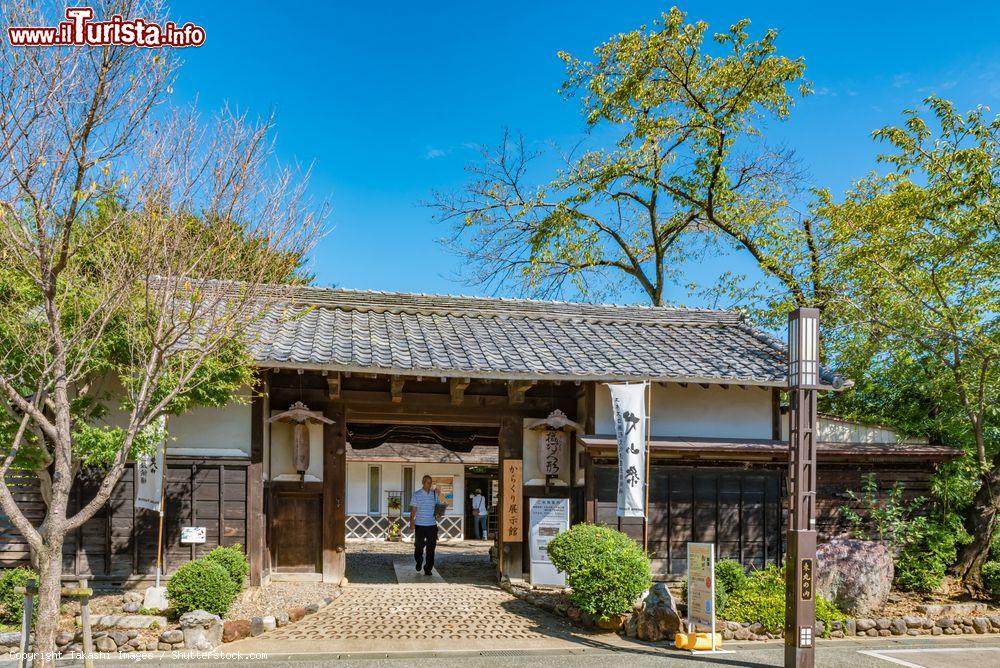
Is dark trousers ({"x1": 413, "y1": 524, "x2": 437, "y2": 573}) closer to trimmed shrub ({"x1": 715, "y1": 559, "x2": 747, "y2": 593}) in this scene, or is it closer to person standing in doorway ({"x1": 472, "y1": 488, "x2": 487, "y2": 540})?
trimmed shrub ({"x1": 715, "y1": 559, "x2": 747, "y2": 593})

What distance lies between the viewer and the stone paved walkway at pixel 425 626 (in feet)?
29.2

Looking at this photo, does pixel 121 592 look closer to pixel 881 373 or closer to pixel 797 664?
pixel 797 664

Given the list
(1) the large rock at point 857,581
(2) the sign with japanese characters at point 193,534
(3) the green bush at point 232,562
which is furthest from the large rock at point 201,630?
(1) the large rock at point 857,581

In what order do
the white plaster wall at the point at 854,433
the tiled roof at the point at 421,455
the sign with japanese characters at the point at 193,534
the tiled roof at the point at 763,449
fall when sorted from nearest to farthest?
the sign with japanese characters at the point at 193,534 < the tiled roof at the point at 763,449 < the white plaster wall at the point at 854,433 < the tiled roof at the point at 421,455

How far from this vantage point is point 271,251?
25.4 ft

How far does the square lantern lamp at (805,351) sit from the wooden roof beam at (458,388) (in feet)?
16.0

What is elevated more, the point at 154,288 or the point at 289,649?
the point at 154,288

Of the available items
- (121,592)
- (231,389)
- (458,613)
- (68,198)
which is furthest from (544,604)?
(68,198)

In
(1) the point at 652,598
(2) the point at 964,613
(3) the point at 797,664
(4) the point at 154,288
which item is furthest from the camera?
(2) the point at 964,613

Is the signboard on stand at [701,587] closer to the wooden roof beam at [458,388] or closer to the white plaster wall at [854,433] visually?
the wooden roof beam at [458,388]

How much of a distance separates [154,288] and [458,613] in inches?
230

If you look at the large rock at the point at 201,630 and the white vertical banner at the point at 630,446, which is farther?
the white vertical banner at the point at 630,446

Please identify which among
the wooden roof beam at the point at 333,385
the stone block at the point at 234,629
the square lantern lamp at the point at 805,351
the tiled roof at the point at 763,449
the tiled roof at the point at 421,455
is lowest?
the stone block at the point at 234,629

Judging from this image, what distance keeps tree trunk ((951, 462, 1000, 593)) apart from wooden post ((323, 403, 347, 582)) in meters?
9.52
